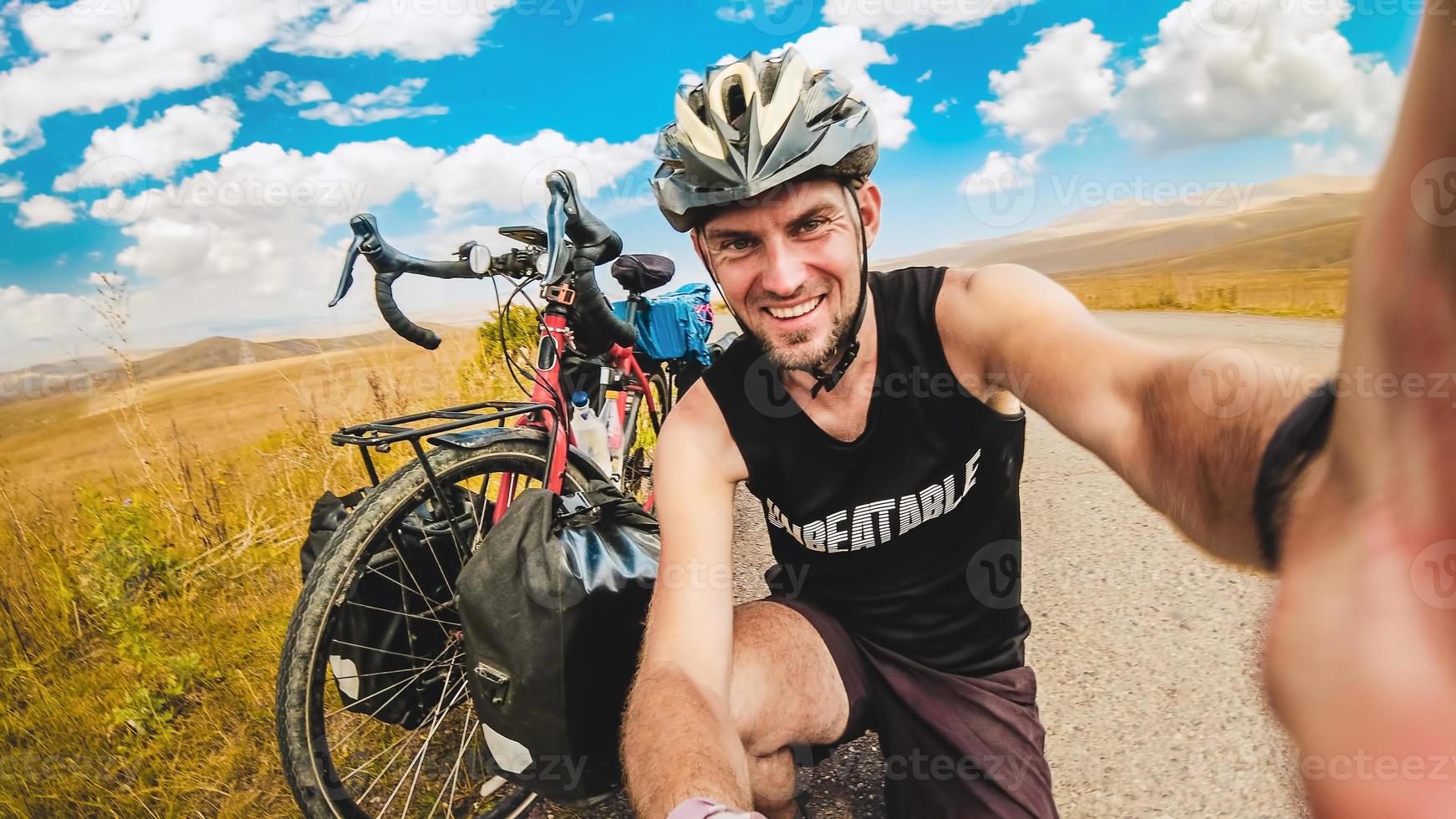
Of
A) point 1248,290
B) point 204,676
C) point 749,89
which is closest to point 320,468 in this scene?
point 204,676

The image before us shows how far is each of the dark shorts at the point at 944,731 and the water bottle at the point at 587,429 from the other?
5.62 ft

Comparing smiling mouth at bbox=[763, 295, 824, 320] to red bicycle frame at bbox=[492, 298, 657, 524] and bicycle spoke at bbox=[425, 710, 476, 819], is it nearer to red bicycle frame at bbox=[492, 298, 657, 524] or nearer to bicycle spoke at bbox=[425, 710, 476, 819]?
red bicycle frame at bbox=[492, 298, 657, 524]

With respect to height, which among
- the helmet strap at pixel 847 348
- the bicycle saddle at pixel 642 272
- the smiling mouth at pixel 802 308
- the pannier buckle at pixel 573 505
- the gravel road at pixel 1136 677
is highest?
the bicycle saddle at pixel 642 272

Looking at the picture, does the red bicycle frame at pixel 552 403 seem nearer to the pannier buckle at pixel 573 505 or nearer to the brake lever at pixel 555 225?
the brake lever at pixel 555 225

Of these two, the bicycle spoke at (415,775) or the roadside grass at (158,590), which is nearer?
the bicycle spoke at (415,775)

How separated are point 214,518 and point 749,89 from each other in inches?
172

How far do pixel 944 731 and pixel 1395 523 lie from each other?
1.68m

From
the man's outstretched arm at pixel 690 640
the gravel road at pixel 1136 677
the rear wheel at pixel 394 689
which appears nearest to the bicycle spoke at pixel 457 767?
the rear wheel at pixel 394 689

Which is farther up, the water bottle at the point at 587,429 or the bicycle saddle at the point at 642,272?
the bicycle saddle at the point at 642,272

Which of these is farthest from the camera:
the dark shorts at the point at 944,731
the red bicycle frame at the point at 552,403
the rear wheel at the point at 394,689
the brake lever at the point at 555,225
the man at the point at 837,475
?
the brake lever at the point at 555,225

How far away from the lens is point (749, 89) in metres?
2.20

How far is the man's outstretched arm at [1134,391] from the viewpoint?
2.67 feet

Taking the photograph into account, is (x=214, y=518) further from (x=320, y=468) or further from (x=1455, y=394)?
(x=1455, y=394)

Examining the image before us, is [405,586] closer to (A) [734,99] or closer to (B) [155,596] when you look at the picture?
(A) [734,99]
